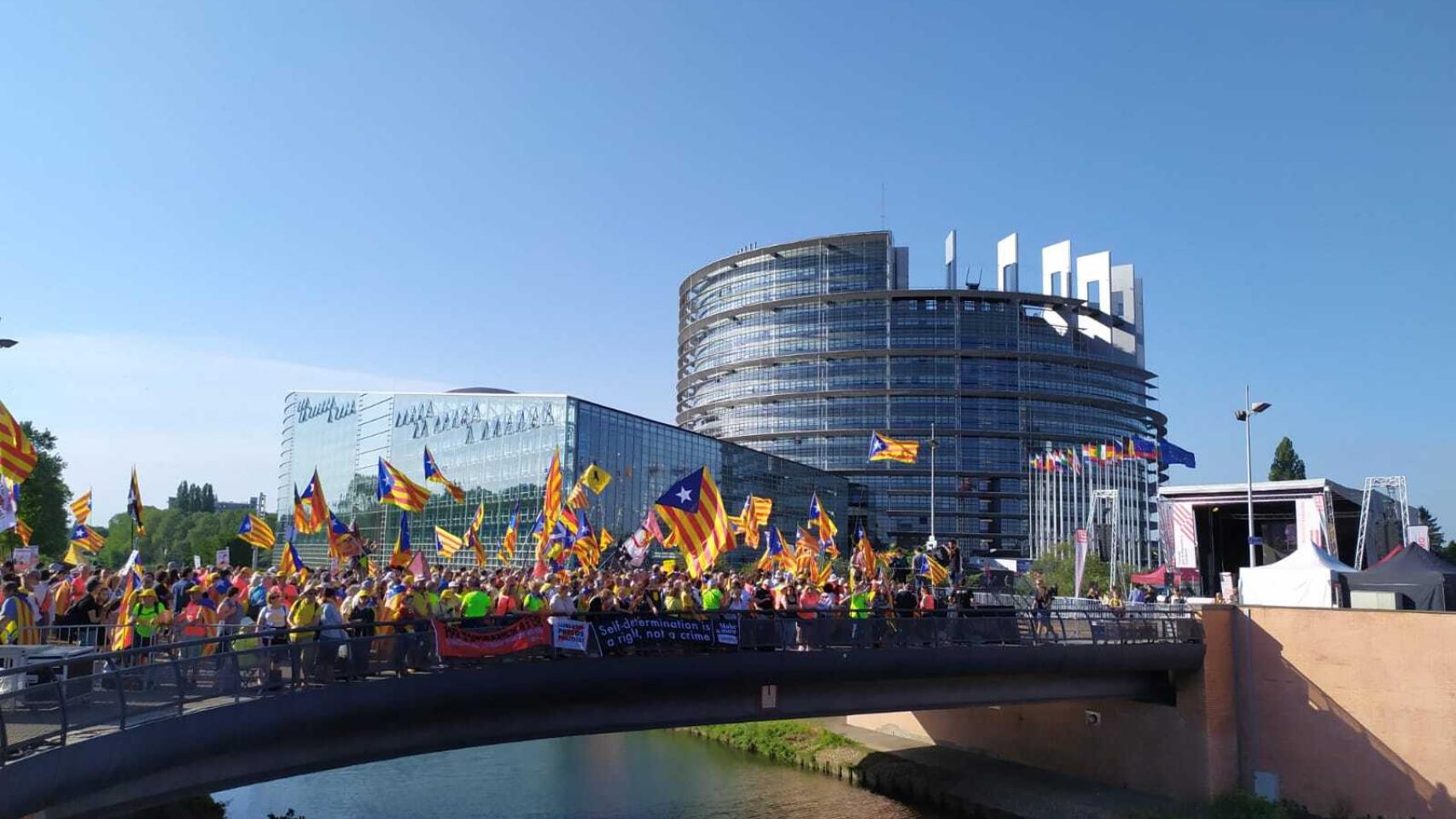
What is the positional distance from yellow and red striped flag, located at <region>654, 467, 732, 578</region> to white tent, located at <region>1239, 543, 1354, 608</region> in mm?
17759

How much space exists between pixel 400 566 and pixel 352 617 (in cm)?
903

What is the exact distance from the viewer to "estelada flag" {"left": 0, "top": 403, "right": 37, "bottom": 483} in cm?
2155

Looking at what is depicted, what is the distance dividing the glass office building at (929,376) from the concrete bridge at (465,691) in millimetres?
91775

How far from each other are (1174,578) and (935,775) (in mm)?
22287

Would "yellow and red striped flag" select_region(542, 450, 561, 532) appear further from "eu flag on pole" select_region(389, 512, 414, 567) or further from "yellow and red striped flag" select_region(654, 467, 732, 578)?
"yellow and red striped flag" select_region(654, 467, 732, 578)

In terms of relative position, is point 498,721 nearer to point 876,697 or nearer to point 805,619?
point 805,619

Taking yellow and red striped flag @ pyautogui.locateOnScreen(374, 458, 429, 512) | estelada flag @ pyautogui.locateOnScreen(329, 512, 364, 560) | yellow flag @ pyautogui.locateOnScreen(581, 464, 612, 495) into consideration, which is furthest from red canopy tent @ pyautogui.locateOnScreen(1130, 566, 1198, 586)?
estelada flag @ pyautogui.locateOnScreen(329, 512, 364, 560)

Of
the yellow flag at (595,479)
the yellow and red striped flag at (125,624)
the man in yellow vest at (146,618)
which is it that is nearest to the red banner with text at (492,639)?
the man in yellow vest at (146,618)

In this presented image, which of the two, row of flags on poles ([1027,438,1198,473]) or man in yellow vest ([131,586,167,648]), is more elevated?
row of flags on poles ([1027,438,1198,473])

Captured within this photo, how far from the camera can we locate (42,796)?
36.9 feet

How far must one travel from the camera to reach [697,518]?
979 inches

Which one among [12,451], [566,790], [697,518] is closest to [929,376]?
[566,790]

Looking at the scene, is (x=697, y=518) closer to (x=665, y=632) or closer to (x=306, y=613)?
(x=665, y=632)

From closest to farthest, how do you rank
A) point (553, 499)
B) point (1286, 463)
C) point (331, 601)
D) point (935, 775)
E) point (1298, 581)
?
point (331, 601) < point (1298, 581) < point (935, 775) < point (553, 499) < point (1286, 463)
